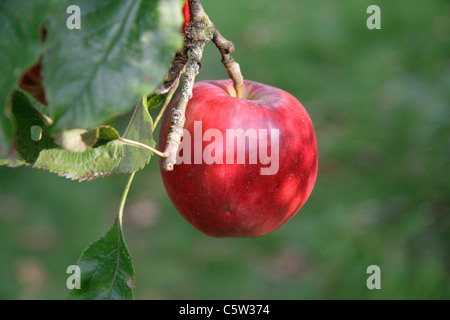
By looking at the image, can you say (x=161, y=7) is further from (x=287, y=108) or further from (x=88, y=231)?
(x=88, y=231)

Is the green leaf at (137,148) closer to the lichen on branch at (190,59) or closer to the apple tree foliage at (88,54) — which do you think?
the lichen on branch at (190,59)

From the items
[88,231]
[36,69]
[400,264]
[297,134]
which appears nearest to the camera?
[36,69]

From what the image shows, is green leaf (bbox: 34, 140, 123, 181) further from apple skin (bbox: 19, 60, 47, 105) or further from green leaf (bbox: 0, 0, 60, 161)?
green leaf (bbox: 0, 0, 60, 161)

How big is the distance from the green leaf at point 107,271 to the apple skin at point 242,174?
121 mm

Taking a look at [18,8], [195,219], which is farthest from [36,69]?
[195,219]

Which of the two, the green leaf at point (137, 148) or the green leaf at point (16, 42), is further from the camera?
the green leaf at point (137, 148)

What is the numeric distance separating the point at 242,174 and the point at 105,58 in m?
0.34

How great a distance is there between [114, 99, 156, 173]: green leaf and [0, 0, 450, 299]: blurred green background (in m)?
1.33

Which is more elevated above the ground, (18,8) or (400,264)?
(18,8)

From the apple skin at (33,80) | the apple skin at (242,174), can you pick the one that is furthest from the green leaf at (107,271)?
the apple skin at (33,80)

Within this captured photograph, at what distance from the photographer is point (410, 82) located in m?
2.15

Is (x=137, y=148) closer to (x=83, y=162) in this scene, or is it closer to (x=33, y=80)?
(x=83, y=162)

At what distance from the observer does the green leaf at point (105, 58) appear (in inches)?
17.3

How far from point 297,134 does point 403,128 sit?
155 cm
